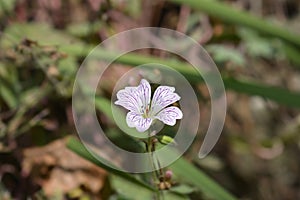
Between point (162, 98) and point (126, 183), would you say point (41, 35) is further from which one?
point (162, 98)

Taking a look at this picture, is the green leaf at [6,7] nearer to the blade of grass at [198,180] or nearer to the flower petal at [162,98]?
the blade of grass at [198,180]

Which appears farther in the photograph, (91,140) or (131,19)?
(131,19)

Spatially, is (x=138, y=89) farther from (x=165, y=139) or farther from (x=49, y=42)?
(x=49, y=42)

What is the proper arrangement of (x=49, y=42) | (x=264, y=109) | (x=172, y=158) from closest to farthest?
(x=172, y=158) < (x=49, y=42) < (x=264, y=109)

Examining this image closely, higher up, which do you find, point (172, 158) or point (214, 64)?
point (214, 64)

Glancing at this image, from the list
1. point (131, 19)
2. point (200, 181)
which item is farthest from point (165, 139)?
point (131, 19)

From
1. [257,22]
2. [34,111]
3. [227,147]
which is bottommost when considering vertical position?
[34,111]

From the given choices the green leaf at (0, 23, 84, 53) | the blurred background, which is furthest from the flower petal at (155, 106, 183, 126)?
the green leaf at (0, 23, 84, 53)

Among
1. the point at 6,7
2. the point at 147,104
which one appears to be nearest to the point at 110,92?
the point at 6,7

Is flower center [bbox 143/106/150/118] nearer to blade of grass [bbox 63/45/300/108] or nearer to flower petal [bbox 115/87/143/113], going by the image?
flower petal [bbox 115/87/143/113]
